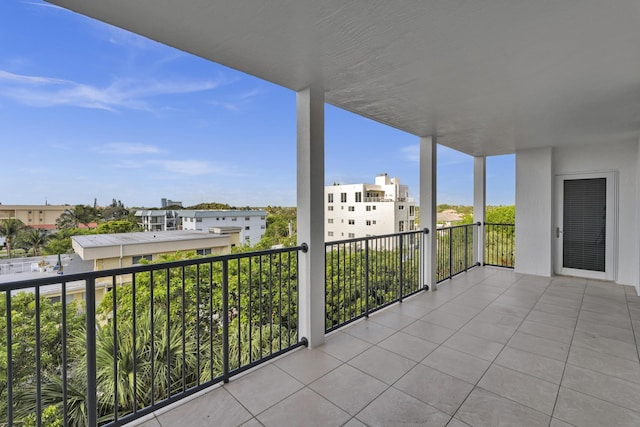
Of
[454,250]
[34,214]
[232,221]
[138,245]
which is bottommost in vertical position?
[138,245]

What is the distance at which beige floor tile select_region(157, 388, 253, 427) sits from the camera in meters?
1.68

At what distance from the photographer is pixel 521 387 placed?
198 cm

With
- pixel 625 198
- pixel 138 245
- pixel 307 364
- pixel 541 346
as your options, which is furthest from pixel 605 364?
pixel 138 245

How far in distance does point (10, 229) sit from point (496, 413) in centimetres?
841

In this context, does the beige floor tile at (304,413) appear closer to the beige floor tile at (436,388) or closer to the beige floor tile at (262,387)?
the beige floor tile at (262,387)

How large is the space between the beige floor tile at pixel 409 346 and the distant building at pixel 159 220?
8201 millimetres

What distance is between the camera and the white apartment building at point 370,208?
19.5 m

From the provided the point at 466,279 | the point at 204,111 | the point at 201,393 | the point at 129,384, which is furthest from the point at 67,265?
the point at 204,111

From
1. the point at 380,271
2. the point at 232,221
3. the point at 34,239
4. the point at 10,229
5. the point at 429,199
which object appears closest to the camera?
the point at 380,271

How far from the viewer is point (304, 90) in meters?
2.57

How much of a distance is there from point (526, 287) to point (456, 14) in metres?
4.46

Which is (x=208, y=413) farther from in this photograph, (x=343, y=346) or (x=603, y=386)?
(x=603, y=386)

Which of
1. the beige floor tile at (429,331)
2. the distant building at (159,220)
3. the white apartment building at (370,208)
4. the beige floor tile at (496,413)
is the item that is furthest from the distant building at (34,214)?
the white apartment building at (370,208)

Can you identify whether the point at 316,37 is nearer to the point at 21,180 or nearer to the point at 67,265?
the point at 67,265
